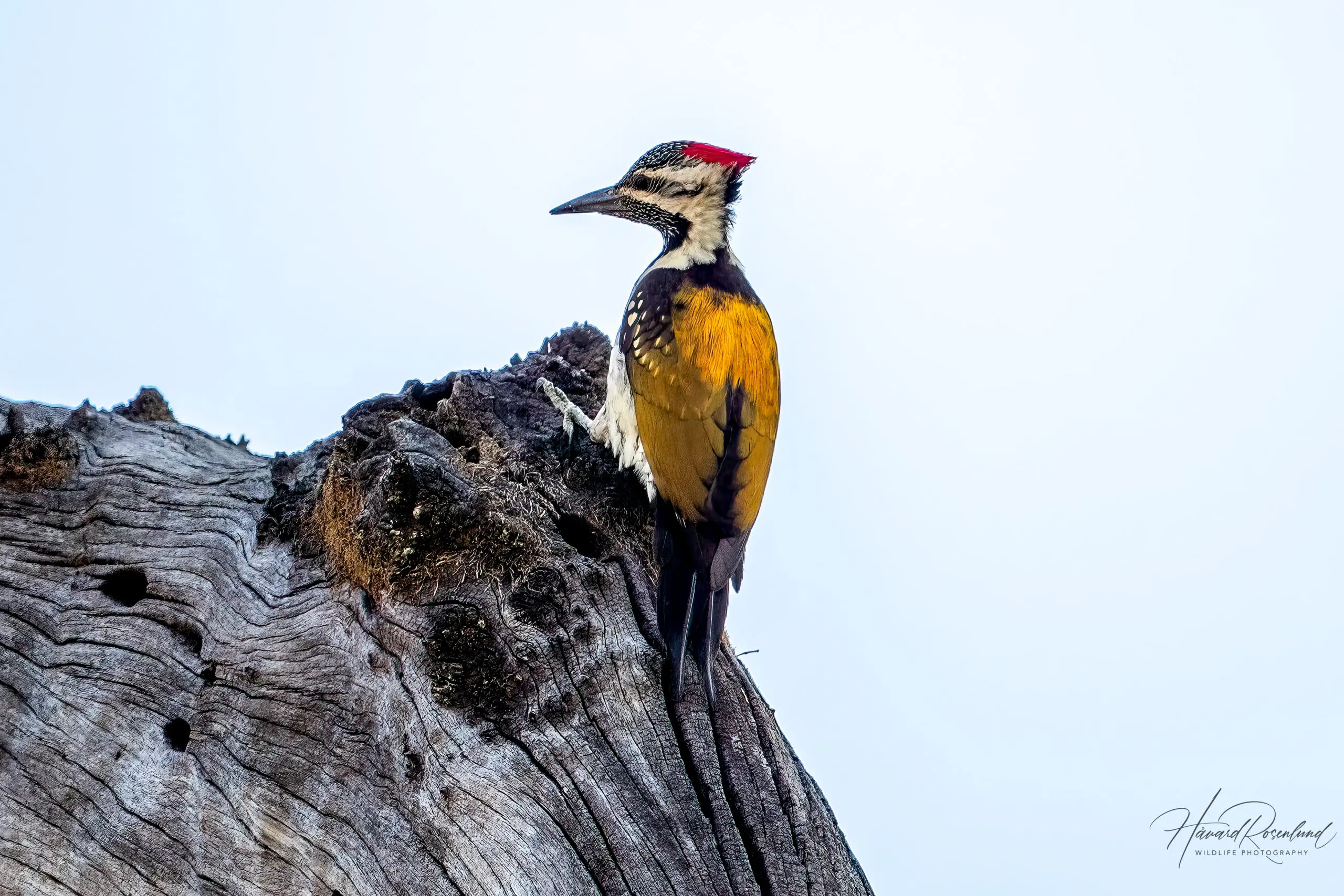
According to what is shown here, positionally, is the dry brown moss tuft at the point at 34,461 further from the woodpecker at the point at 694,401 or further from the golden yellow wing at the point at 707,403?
the golden yellow wing at the point at 707,403

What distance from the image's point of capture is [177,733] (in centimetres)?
331

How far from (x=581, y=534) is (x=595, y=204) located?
1.76 m

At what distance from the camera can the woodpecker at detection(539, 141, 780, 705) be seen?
343 cm

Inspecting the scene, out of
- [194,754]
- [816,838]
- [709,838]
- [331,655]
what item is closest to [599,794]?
[709,838]

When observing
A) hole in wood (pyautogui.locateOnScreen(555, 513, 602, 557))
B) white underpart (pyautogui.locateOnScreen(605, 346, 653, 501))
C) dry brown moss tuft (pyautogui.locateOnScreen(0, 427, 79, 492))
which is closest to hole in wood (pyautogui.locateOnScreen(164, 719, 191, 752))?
dry brown moss tuft (pyautogui.locateOnScreen(0, 427, 79, 492))

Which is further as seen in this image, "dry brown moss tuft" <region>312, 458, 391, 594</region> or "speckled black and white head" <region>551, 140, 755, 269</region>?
"speckled black and white head" <region>551, 140, 755, 269</region>

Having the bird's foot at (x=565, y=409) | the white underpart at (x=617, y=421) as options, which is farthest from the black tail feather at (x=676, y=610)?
the bird's foot at (x=565, y=409)

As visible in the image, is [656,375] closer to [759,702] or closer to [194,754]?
[759,702]

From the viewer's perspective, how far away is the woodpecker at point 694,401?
3.43 meters

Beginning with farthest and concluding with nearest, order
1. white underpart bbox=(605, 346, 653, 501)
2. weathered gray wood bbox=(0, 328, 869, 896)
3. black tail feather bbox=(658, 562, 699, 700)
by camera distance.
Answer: white underpart bbox=(605, 346, 653, 501) → black tail feather bbox=(658, 562, 699, 700) → weathered gray wood bbox=(0, 328, 869, 896)

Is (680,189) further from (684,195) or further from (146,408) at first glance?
(146,408)

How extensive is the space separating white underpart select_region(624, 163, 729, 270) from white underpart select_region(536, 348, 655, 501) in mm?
720

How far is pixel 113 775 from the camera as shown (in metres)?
3.26

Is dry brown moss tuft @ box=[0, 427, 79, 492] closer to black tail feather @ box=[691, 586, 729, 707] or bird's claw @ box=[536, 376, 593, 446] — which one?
bird's claw @ box=[536, 376, 593, 446]
